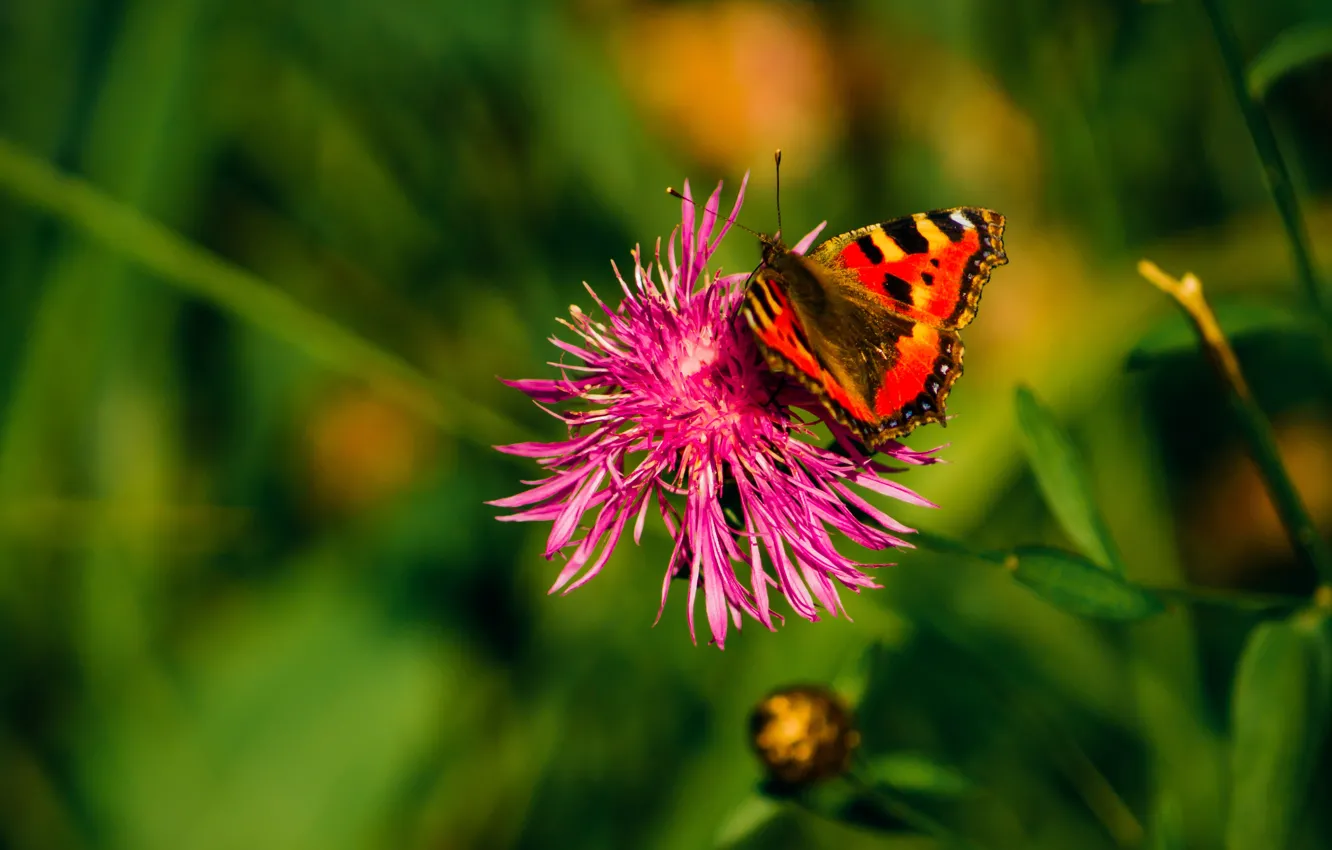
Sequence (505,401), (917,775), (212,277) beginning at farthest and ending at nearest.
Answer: (505,401) < (212,277) < (917,775)

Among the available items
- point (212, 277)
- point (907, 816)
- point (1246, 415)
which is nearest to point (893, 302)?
point (1246, 415)

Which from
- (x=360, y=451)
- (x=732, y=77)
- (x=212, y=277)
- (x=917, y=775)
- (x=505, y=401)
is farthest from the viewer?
(x=732, y=77)

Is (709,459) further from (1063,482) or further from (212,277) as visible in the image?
(212,277)

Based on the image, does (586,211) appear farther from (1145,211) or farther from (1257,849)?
(1257,849)

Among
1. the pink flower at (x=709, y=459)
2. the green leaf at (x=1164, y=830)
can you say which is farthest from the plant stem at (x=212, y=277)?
the green leaf at (x=1164, y=830)

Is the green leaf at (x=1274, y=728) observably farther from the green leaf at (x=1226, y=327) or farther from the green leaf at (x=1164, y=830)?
the green leaf at (x=1226, y=327)

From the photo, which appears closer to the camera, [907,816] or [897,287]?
[907,816]
